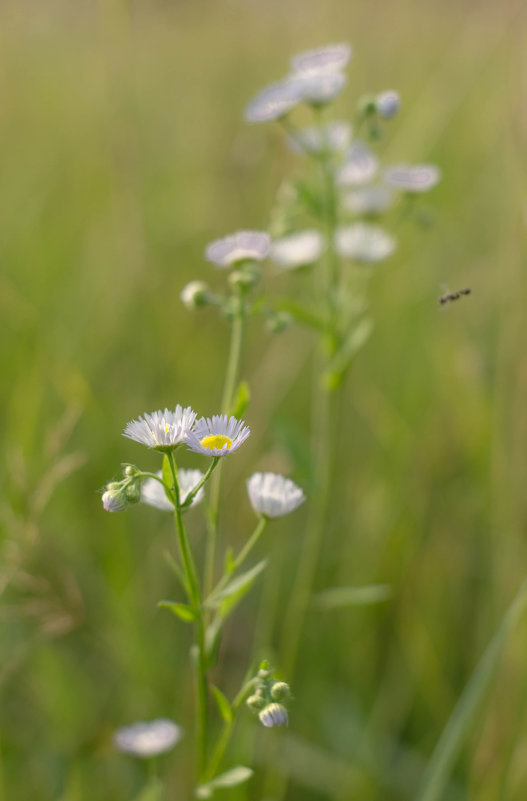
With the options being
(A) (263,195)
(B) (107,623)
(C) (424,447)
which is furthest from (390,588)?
(A) (263,195)

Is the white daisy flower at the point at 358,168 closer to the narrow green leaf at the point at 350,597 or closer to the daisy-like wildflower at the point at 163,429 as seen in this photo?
the narrow green leaf at the point at 350,597

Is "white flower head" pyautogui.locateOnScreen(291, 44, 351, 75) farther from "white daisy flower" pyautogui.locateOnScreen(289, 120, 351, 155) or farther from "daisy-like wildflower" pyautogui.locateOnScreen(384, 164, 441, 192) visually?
"daisy-like wildflower" pyautogui.locateOnScreen(384, 164, 441, 192)

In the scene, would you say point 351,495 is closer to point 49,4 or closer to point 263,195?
point 263,195

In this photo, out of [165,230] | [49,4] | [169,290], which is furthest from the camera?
[49,4]

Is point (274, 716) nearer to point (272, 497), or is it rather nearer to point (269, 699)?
point (269, 699)

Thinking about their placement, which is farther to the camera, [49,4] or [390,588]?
[49,4]

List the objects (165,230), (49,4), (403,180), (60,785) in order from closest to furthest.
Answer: (60,785) < (403,180) < (165,230) < (49,4)
